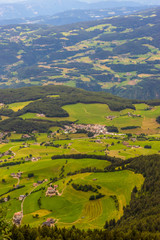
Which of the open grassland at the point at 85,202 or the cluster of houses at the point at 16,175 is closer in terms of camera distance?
the open grassland at the point at 85,202

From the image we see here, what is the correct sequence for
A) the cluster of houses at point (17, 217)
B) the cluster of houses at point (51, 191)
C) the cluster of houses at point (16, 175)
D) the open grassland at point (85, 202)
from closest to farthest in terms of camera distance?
the open grassland at point (85, 202) < the cluster of houses at point (17, 217) < the cluster of houses at point (51, 191) < the cluster of houses at point (16, 175)

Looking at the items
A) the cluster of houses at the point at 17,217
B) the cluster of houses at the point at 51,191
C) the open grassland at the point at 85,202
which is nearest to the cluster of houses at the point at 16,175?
the open grassland at the point at 85,202

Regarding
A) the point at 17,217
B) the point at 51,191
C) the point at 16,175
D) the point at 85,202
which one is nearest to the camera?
the point at 17,217

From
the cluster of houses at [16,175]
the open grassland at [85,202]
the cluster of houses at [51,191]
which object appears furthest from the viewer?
the cluster of houses at [16,175]

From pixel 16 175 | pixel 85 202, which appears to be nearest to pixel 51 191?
pixel 85 202

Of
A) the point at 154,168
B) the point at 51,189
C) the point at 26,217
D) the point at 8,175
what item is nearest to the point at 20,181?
the point at 8,175

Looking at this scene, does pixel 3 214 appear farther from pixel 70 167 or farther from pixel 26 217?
pixel 70 167

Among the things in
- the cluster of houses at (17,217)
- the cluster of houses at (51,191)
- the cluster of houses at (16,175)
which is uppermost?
the cluster of houses at (17,217)

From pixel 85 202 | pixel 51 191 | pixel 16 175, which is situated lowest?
pixel 16 175

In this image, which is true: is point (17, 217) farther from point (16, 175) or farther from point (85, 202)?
point (16, 175)

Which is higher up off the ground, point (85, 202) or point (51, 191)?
point (85, 202)

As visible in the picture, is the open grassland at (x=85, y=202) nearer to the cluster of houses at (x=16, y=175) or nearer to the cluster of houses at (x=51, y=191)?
the cluster of houses at (x=51, y=191)
